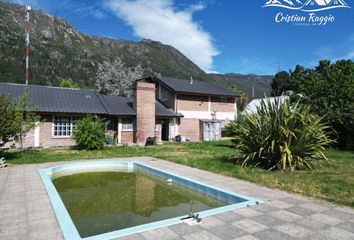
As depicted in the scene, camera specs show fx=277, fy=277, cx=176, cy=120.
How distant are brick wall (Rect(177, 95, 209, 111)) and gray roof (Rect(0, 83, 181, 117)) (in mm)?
2801

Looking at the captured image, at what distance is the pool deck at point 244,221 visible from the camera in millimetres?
3945

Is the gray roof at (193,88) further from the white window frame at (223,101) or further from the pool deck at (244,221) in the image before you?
the pool deck at (244,221)

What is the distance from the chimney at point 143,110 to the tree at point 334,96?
9.59m

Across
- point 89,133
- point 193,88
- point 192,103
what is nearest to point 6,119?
point 89,133

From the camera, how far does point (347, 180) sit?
25.7 feet

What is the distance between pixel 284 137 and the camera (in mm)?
9508

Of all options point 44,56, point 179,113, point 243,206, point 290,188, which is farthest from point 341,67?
point 44,56

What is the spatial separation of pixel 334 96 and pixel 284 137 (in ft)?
42.2

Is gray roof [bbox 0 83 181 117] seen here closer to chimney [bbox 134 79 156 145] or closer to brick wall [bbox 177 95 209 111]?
chimney [bbox 134 79 156 145]

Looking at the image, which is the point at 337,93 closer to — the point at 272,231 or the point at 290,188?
the point at 290,188

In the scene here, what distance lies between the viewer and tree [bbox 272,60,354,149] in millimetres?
17922

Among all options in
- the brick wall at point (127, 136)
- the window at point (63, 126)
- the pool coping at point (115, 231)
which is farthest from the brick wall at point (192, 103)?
the pool coping at point (115, 231)

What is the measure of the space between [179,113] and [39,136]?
12071 mm

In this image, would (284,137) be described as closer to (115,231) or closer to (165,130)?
(115,231)
